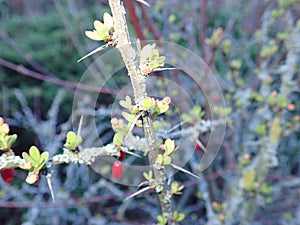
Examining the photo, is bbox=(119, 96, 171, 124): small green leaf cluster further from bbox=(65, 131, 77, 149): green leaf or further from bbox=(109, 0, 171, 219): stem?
bbox=(65, 131, 77, 149): green leaf

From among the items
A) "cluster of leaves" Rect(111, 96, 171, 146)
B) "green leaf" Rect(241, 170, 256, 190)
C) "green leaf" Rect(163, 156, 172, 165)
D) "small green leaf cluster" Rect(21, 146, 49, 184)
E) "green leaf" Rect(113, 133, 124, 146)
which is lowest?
"small green leaf cluster" Rect(21, 146, 49, 184)

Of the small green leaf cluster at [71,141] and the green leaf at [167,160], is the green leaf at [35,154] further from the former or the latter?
the green leaf at [167,160]

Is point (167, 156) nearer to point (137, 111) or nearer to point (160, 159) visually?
point (160, 159)

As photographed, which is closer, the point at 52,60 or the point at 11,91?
the point at 11,91

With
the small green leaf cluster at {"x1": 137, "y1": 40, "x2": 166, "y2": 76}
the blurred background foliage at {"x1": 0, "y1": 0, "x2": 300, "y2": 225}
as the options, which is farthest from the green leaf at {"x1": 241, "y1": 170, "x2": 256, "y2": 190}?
the small green leaf cluster at {"x1": 137, "y1": 40, "x2": 166, "y2": 76}

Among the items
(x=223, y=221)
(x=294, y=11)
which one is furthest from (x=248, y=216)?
(x=294, y=11)

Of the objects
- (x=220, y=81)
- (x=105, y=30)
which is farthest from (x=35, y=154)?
(x=220, y=81)

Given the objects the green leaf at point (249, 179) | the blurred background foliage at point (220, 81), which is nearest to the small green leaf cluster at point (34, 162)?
the blurred background foliage at point (220, 81)

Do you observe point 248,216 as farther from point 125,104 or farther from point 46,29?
point 46,29
